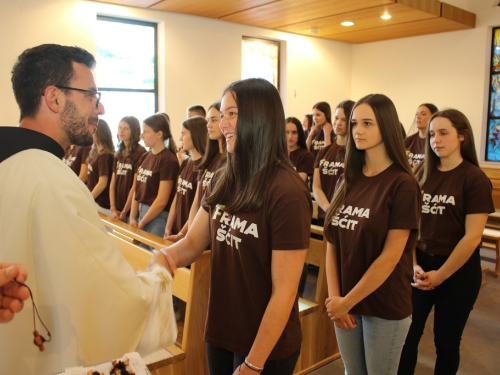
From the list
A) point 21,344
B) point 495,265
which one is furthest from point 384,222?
point 495,265

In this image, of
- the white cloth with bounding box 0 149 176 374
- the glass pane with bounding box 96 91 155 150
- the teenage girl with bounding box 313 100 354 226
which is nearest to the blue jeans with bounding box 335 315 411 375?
the white cloth with bounding box 0 149 176 374

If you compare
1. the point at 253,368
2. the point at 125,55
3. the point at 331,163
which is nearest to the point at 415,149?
the point at 331,163

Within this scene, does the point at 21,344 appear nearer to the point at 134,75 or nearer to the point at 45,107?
the point at 45,107

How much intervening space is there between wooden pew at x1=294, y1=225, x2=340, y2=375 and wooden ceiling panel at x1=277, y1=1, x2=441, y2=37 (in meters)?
4.69

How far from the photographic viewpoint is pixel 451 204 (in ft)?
7.88

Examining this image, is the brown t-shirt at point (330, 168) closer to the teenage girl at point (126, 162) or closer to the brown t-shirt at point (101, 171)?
the teenage girl at point (126, 162)

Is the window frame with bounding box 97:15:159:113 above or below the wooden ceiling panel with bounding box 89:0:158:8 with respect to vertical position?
below

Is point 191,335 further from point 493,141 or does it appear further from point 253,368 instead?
point 493,141

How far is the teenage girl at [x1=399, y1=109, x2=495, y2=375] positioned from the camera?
7.64ft

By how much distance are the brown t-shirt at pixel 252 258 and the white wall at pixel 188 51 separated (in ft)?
16.3

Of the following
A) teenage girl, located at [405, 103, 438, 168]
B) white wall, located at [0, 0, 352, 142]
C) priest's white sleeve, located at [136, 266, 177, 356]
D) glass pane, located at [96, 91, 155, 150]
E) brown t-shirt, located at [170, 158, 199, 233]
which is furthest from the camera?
glass pane, located at [96, 91, 155, 150]

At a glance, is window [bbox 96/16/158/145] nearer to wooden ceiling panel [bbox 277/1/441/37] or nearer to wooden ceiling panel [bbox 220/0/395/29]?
wooden ceiling panel [bbox 220/0/395/29]

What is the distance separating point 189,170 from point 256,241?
2344 millimetres

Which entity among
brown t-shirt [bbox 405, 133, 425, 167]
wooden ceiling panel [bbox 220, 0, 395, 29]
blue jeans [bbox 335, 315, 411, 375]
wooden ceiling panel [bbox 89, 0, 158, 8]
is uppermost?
wooden ceiling panel [bbox 220, 0, 395, 29]
